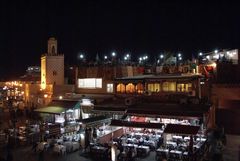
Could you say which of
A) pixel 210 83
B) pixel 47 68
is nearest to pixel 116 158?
pixel 210 83

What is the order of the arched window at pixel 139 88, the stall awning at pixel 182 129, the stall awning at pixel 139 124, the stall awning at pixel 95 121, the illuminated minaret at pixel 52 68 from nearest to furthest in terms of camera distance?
1. the stall awning at pixel 182 129
2. the stall awning at pixel 139 124
3. the stall awning at pixel 95 121
4. the arched window at pixel 139 88
5. the illuminated minaret at pixel 52 68

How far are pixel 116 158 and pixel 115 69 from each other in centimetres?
1667

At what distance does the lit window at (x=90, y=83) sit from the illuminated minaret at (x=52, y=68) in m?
6.14

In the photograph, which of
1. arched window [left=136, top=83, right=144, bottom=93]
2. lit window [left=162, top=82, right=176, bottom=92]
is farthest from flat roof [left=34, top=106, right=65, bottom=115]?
lit window [left=162, top=82, right=176, bottom=92]

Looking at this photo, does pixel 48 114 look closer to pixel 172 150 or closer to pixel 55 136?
pixel 55 136

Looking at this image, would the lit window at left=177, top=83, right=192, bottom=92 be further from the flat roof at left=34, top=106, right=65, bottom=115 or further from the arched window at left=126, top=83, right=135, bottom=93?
the flat roof at left=34, top=106, right=65, bottom=115

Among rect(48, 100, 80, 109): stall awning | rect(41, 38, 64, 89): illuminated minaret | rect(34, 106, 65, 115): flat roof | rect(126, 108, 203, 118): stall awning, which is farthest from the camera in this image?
rect(41, 38, 64, 89): illuminated minaret

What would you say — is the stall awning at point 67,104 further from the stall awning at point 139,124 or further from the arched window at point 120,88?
the stall awning at point 139,124

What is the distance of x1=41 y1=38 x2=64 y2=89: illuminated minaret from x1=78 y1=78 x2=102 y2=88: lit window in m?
6.14

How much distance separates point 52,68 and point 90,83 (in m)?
9.00

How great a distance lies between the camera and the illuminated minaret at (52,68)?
4006 centimetres

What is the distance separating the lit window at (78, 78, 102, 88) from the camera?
33750mm

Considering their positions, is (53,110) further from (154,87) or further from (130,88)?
(154,87)

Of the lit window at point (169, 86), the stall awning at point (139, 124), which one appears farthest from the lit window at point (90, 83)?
the stall awning at point (139, 124)
